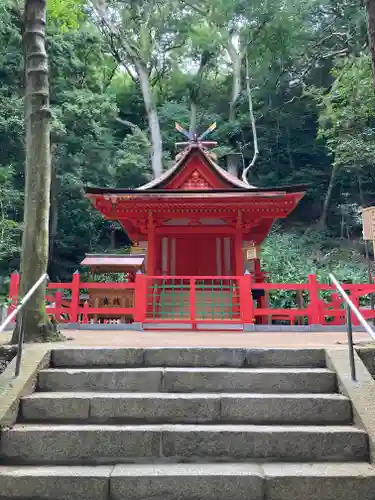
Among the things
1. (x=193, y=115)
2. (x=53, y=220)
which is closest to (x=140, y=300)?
(x=53, y=220)

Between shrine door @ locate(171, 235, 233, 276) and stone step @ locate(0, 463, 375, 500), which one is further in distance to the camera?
shrine door @ locate(171, 235, 233, 276)

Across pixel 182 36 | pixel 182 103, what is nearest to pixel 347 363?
Answer: pixel 182 103

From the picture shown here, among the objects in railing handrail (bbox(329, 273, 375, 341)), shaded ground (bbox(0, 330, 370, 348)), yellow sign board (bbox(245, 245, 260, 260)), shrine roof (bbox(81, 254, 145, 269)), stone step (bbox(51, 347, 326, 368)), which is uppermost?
shrine roof (bbox(81, 254, 145, 269))

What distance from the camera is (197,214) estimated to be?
453 inches

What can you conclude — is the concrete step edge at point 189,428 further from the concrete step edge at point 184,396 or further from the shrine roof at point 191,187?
the shrine roof at point 191,187

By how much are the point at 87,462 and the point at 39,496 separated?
448 millimetres

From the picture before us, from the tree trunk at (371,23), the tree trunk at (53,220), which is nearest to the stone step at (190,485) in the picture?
the tree trunk at (371,23)

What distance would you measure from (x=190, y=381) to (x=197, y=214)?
7.75m

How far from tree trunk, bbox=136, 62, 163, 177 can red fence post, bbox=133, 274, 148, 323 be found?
1731 centimetres

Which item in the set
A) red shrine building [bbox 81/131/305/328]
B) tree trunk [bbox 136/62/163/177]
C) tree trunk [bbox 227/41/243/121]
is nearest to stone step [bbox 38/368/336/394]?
red shrine building [bbox 81/131/305/328]

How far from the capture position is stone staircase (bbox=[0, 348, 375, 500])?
9.88 ft

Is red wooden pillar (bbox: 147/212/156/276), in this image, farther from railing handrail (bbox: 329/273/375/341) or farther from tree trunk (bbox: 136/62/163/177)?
tree trunk (bbox: 136/62/163/177)

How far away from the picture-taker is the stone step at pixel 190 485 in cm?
298

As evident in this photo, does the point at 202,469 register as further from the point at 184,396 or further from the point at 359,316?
the point at 359,316
